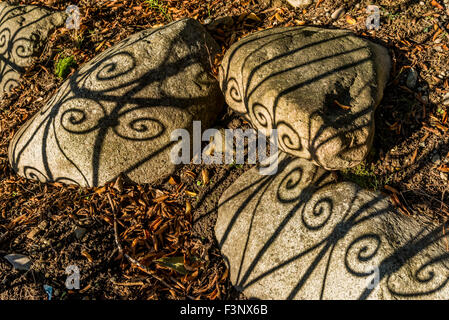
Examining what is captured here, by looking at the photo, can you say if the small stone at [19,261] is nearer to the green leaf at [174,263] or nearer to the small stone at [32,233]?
the small stone at [32,233]

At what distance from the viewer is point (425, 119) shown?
127 inches

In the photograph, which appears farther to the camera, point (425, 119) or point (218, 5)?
point (218, 5)

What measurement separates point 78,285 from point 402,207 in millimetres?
2896

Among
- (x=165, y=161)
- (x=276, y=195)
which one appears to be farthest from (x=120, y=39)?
(x=276, y=195)

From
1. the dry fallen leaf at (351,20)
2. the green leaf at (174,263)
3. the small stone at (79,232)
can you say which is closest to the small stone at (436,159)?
the dry fallen leaf at (351,20)

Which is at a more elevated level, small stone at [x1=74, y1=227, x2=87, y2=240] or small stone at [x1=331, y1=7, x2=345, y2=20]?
small stone at [x1=331, y1=7, x2=345, y2=20]

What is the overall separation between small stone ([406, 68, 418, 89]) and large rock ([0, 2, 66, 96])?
4.40m

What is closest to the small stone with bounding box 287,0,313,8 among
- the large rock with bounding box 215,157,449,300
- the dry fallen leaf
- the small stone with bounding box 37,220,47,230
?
the dry fallen leaf

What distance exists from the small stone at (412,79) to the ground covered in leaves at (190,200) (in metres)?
0.04

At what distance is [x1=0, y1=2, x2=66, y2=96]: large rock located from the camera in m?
4.52

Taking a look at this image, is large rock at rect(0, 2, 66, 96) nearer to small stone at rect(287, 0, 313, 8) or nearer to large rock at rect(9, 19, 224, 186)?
large rock at rect(9, 19, 224, 186)
